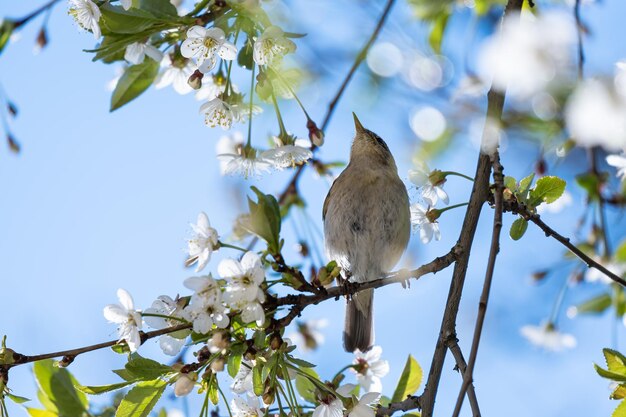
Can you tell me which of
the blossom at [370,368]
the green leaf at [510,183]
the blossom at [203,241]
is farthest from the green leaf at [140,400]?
the green leaf at [510,183]

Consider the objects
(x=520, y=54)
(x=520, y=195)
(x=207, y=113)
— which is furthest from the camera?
(x=520, y=54)

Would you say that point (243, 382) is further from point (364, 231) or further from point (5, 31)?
point (5, 31)

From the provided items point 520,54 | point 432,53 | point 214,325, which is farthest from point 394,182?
point 214,325

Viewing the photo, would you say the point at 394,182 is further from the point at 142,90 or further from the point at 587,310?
the point at 142,90

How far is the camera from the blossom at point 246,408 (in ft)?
9.49

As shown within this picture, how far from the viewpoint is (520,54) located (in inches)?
154

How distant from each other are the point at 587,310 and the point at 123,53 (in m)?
2.92

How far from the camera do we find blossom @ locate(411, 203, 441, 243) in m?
3.61

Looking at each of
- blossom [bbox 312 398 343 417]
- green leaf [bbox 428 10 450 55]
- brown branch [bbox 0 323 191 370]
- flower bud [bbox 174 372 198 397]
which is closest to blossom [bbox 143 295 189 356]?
brown branch [bbox 0 323 191 370]

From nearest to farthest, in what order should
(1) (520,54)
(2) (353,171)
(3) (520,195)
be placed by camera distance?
(3) (520,195) < (1) (520,54) < (2) (353,171)

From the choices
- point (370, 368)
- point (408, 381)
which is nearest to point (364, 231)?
point (370, 368)

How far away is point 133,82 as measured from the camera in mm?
3600

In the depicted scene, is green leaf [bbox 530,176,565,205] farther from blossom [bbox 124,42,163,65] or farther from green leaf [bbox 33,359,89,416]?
green leaf [bbox 33,359,89,416]

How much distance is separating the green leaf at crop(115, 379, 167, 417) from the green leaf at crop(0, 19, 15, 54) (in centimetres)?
193
